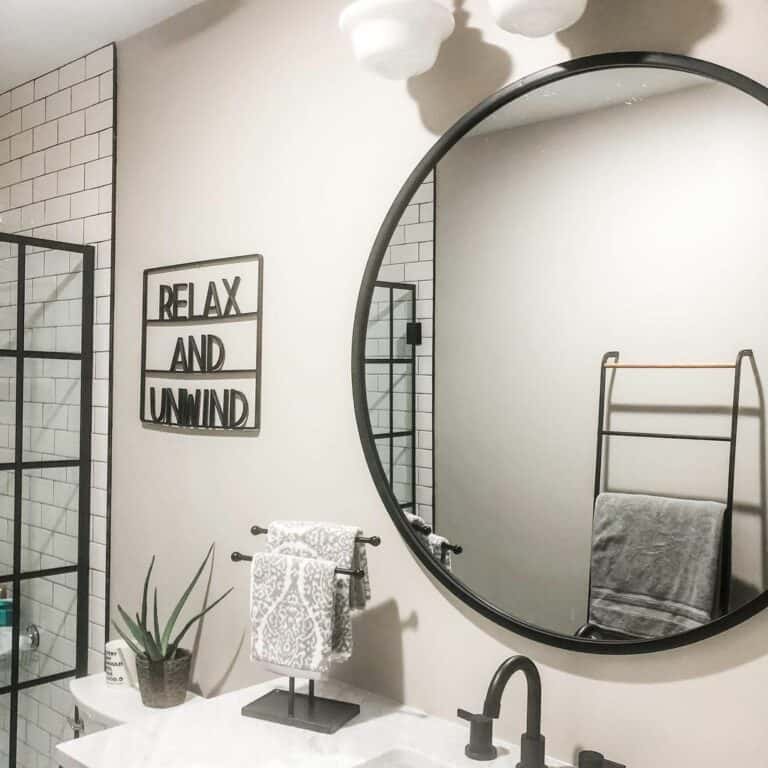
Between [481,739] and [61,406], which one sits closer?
[481,739]

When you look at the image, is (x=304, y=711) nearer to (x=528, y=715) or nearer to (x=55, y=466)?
(x=528, y=715)

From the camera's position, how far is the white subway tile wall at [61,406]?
2.30 meters

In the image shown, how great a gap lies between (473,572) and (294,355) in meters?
0.70

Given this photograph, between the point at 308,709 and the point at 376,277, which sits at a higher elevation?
the point at 376,277

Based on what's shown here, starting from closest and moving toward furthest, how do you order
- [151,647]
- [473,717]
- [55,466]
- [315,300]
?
[473,717] < [315,300] < [151,647] < [55,466]

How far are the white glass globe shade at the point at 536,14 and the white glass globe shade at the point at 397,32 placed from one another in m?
0.17

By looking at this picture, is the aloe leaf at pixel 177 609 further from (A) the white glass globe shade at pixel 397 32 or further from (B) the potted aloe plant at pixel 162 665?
(A) the white glass globe shade at pixel 397 32

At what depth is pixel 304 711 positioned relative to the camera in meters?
1.57

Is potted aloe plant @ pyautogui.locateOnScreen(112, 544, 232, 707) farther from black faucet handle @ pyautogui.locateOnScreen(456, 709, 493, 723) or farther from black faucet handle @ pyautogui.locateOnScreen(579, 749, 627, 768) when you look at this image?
black faucet handle @ pyautogui.locateOnScreen(579, 749, 627, 768)

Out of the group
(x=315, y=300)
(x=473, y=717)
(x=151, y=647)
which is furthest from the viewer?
(x=151, y=647)

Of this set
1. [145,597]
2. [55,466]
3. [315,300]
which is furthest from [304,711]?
[55,466]

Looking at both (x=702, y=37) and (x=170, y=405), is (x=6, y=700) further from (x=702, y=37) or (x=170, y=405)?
(x=702, y=37)

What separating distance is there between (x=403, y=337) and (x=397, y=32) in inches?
23.3

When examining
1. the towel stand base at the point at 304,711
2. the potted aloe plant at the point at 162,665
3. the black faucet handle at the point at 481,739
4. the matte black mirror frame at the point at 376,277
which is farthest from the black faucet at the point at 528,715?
the potted aloe plant at the point at 162,665
